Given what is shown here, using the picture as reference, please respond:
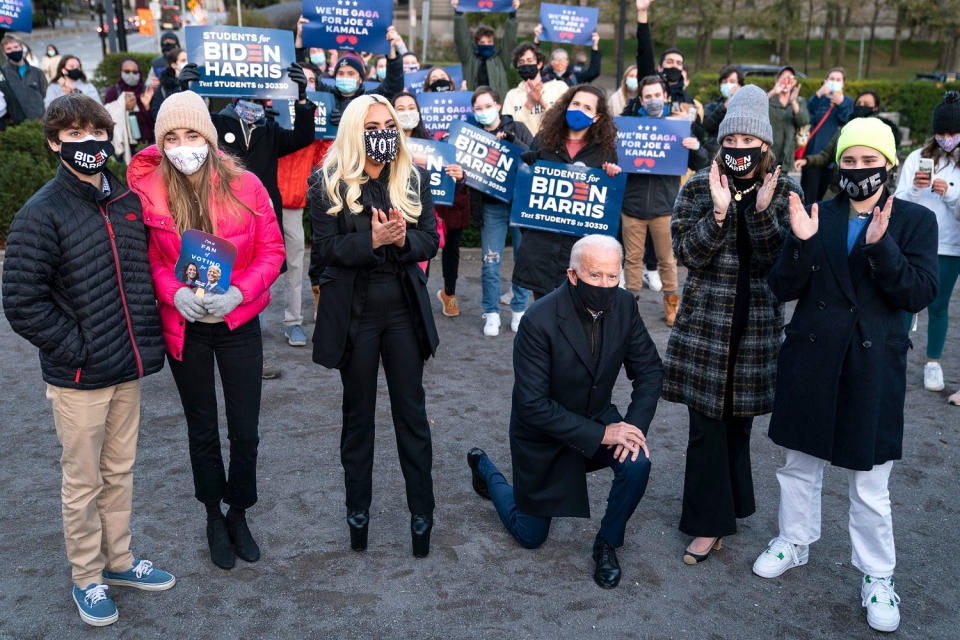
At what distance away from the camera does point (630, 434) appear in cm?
410

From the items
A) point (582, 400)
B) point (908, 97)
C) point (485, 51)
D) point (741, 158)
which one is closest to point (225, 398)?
point (582, 400)

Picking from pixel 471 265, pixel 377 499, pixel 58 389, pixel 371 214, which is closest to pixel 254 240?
pixel 371 214

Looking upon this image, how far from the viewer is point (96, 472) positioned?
3.81 m

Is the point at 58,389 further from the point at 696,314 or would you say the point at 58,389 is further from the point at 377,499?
the point at 696,314

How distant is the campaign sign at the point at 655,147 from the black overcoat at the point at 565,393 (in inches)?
154

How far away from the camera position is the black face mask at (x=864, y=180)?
3.82 m

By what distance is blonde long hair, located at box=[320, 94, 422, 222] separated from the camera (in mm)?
4133

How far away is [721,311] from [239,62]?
4185 mm

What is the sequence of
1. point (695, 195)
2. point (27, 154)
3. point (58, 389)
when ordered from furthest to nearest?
point (27, 154), point (695, 195), point (58, 389)

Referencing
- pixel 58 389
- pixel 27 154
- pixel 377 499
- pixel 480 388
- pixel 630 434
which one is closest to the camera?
pixel 58 389

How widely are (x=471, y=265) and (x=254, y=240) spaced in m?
6.16

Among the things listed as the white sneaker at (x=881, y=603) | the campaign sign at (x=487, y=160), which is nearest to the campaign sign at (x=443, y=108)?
the campaign sign at (x=487, y=160)

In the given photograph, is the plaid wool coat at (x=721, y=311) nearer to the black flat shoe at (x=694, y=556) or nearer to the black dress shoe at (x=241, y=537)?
the black flat shoe at (x=694, y=556)

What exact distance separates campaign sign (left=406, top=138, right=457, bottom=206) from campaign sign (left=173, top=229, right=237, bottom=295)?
4123 mm
